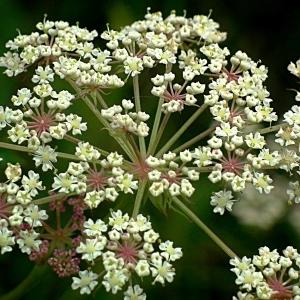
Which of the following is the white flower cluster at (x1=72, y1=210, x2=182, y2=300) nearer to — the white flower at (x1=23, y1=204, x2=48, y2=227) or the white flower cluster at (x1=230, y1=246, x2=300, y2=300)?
the white flower at (x1=23, y1=204, x2=48, y2=227)

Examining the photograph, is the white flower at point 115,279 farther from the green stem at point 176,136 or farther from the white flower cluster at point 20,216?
the green stem at point 176,136

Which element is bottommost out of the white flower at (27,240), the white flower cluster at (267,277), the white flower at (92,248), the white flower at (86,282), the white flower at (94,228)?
the white flower cluster at (267,277)

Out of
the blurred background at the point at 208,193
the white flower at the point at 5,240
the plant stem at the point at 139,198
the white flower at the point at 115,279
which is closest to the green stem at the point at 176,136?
the plant stem at the point at 139,198

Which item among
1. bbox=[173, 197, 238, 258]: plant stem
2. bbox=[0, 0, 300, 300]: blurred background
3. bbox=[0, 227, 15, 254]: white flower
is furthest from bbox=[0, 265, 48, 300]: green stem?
bbox=[173, 197, 238, 258]: plant stem

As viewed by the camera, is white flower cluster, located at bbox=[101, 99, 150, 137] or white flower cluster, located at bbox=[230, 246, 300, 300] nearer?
white flower cluster, located at bbox=[230, 246, 300, 300]

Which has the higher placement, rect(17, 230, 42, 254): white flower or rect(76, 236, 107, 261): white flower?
rect(17, 230, 42, 254): white flower

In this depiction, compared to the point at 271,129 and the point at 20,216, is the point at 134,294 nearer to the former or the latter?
the point at 20,216

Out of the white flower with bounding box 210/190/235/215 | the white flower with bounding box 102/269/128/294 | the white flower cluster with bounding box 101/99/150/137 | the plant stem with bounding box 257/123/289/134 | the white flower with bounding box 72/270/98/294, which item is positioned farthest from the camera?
the plant stem with bounding box 257/123/289/134

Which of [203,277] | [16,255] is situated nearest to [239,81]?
[203,277]
